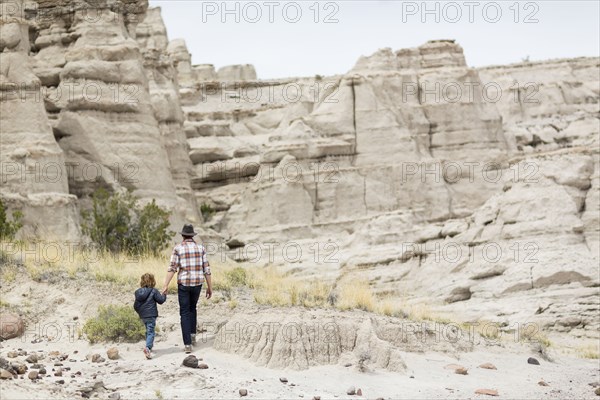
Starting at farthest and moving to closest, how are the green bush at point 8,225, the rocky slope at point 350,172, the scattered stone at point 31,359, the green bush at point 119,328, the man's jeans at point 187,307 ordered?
the rocky slope at point 350,172, the green bush at point 8,225, the green bush at point 119,328, the man's jeans at point 187,307, the scattered stone at point 31,359

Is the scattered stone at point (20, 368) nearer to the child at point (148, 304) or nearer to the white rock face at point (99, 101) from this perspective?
the child at point (148, 304)

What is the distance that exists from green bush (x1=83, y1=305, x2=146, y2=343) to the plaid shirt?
1.48 metres

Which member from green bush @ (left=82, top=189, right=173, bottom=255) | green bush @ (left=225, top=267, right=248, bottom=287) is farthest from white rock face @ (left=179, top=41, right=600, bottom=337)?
green bush @ (left=225, top=267, right=248, bottom=287)

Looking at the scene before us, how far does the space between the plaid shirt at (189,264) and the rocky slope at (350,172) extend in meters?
11.6

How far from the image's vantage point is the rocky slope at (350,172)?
85.1 ft

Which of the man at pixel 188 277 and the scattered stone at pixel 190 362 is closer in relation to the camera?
the scattered stone at pixel 190 362

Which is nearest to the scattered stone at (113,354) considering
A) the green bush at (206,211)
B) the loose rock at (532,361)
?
the loose rock at (532,361)

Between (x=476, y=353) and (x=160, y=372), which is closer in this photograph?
(x=160, y=372)

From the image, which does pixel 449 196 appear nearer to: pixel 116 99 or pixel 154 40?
pixel 116 99

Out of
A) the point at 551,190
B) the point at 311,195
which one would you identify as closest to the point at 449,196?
the point at 311,195

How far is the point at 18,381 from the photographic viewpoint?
11.8 m

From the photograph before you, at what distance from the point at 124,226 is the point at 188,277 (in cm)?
1316

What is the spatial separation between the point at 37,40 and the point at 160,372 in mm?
22300

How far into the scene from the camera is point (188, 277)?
45.4 feet
